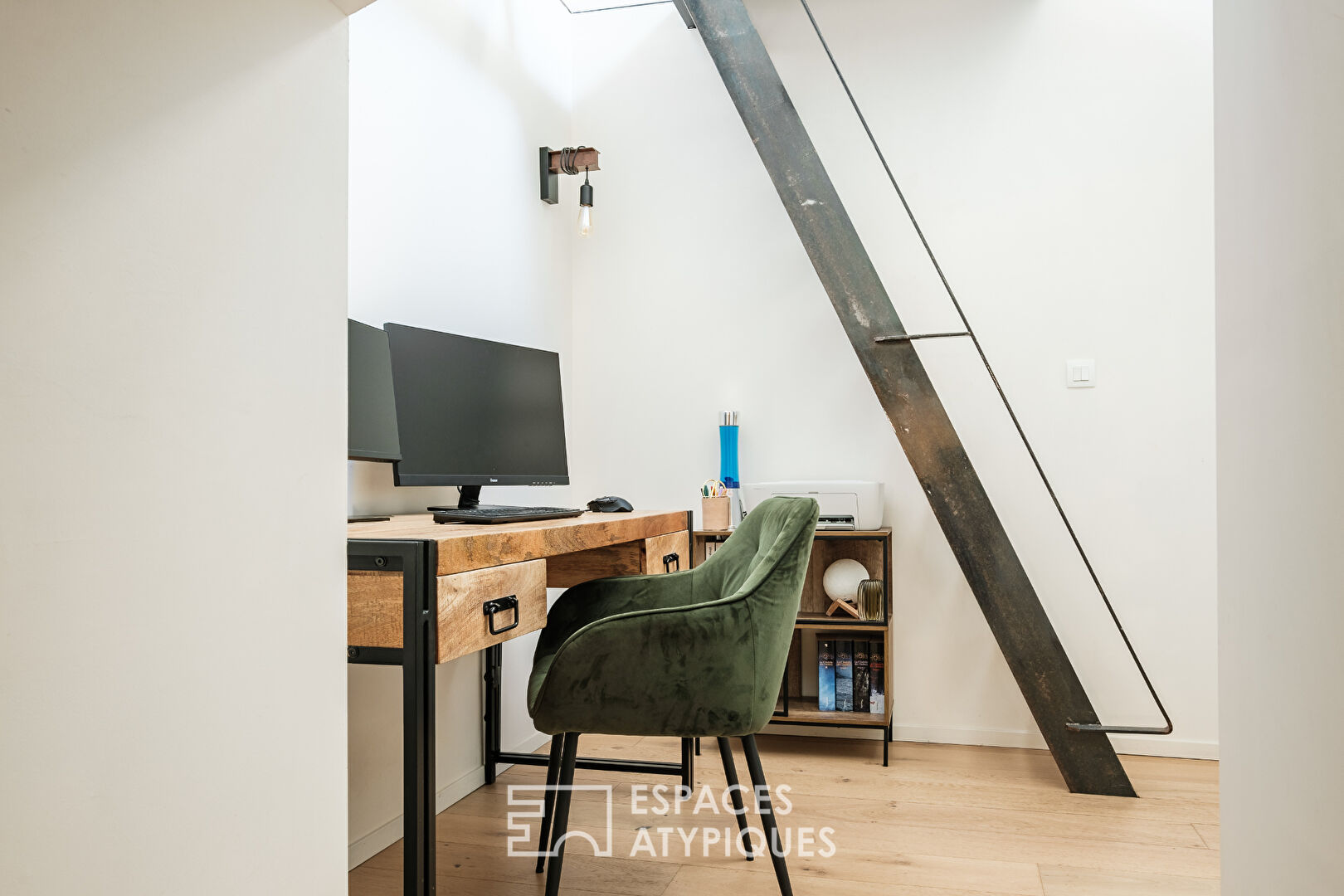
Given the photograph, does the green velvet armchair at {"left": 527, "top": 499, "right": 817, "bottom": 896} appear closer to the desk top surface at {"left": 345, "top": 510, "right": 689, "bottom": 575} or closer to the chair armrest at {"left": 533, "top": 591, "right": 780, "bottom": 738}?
the chair armrest at {"left": 533, "top": 591, "right": 780, "bottom": 738}

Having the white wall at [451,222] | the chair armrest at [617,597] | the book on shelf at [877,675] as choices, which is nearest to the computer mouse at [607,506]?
the chair armrest at [617,597]

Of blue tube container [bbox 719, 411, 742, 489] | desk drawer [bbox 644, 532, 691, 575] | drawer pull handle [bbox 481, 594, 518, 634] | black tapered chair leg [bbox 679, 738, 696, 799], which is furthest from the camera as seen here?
blue tube container [bbox 719, 411, 742, 489]

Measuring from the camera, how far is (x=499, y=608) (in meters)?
1.68

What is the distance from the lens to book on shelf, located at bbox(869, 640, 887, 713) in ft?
9.92

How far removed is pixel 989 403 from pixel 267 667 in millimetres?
2650

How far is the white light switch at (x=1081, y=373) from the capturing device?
123 inches

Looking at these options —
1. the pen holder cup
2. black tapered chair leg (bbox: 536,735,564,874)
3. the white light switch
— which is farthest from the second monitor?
the white light switch

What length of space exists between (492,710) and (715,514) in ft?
3.25

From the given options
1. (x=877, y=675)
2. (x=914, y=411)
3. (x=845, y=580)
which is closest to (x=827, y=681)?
(x=877, y=675)

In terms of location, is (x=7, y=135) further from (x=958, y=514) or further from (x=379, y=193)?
(x=958, y=514)

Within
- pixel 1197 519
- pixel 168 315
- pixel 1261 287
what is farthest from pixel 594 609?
pixel 1197 519

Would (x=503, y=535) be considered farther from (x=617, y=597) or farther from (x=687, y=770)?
(x=687, y=770)

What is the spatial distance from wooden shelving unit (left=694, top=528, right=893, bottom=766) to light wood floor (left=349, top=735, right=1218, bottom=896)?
138mm

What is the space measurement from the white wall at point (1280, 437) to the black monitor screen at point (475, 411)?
5.28 ft
